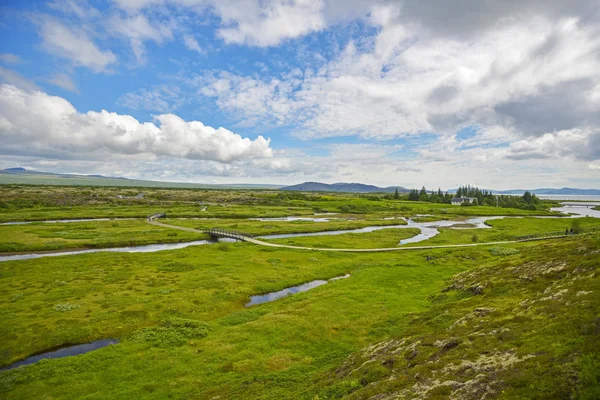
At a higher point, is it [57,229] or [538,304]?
[538,304]

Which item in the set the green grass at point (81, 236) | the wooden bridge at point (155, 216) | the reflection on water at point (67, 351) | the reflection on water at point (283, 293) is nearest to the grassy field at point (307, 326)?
the reflection on water at point (67, 351)

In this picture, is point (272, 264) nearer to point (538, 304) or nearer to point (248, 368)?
point (248, 368)

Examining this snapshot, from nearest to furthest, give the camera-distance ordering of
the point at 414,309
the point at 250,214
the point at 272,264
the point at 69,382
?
the point at 69,382
the point at 414,309
the point at 272,264
the point at 250,214

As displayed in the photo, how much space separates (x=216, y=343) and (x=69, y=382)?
1165 cm

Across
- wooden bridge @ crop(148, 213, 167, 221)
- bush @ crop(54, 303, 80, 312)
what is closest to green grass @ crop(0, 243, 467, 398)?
bush @ crop(54, 303, 80, 312)

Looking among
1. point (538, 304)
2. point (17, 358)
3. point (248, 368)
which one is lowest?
point (17, 358)

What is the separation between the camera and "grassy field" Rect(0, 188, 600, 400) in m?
14.2

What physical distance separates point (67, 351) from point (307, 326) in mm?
24178

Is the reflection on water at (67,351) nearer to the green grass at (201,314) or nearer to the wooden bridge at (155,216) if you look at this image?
the green grass at (201,314)

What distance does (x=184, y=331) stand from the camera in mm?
32656

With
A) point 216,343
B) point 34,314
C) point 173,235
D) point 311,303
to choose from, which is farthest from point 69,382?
point 173,235

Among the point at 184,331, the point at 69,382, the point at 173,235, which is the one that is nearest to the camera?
the point at 69,382

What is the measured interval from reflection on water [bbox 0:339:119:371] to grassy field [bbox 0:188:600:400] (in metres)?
0.72

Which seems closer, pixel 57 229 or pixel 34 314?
pixel 34 314
